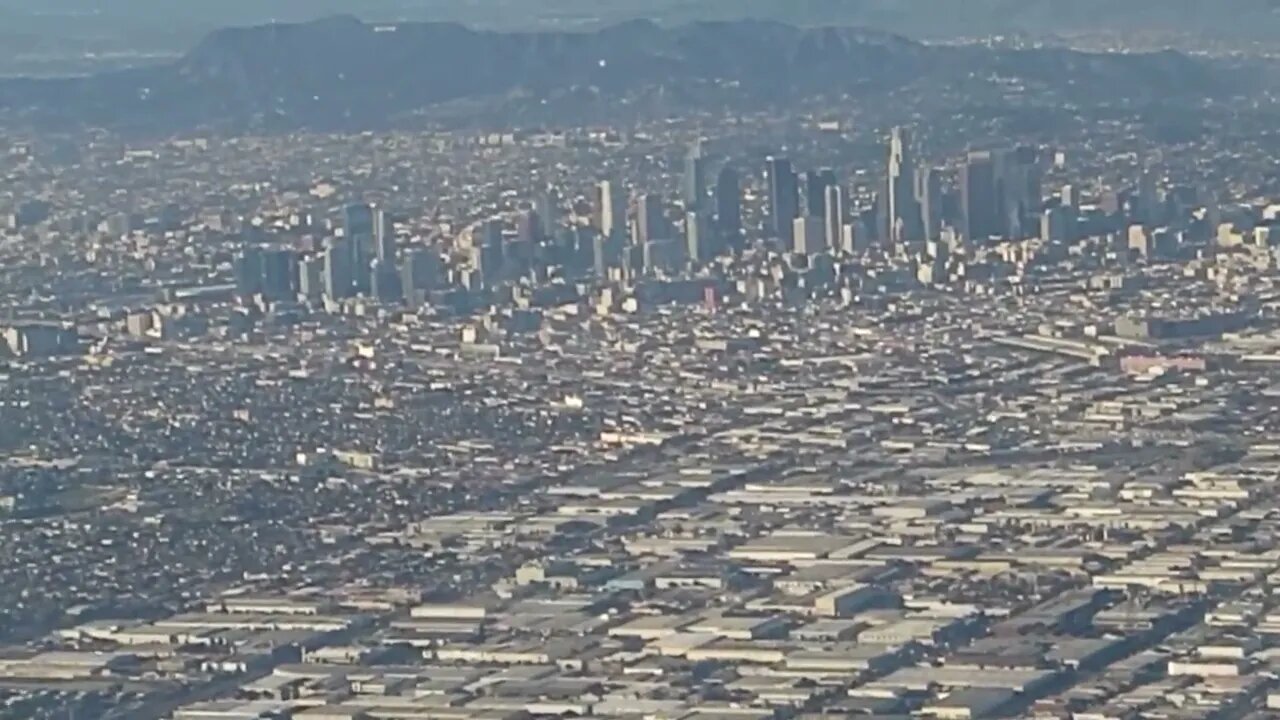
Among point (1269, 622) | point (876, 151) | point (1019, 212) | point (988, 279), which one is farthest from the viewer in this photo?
point (876, 151)

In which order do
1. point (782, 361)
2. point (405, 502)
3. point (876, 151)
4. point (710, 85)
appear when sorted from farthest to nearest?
point (710, 85) → point (876, 151) → point (782, 361) → point (405, 502)

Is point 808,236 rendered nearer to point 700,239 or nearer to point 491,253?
point 700,239

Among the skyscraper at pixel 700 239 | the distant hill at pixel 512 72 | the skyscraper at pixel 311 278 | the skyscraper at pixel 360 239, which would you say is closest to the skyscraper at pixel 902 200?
the skyscraper at pixel 700 239

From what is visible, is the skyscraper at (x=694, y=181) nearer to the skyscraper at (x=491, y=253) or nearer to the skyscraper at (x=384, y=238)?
the skyscraper at (x=491, y=253)

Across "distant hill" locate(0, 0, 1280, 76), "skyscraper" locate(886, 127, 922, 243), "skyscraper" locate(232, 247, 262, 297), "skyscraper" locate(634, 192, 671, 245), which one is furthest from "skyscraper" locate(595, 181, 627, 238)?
"distant hill" locate(0, 0, 1280, 76)

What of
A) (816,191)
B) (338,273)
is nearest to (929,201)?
(816,191)

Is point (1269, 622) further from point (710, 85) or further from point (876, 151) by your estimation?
point (710, 85)

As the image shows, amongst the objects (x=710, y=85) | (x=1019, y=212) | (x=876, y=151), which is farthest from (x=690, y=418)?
(x=710, y=85)
